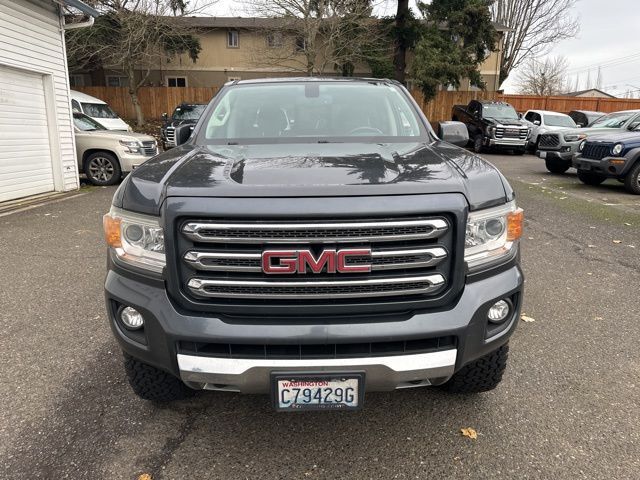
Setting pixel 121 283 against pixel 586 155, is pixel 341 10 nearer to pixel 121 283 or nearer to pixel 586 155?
pixel 586 155

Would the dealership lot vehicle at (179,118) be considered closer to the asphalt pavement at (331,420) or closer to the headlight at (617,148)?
the headlight at (617,148)

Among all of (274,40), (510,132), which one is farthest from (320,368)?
(274,40)

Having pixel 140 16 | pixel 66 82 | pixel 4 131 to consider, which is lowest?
pixel 4 131

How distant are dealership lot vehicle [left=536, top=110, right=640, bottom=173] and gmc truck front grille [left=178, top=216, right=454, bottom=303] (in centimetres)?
1092

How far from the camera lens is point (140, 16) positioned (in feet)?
67.7

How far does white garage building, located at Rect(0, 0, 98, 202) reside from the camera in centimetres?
882

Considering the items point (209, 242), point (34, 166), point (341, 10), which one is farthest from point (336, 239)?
point (341, 10)

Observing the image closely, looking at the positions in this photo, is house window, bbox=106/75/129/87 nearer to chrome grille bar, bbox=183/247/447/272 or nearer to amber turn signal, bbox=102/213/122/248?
amber turn signal, bbox=102/213/122/248

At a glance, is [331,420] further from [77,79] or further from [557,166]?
[77,79]

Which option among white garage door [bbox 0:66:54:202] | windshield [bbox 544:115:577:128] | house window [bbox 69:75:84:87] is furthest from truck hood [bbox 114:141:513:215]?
house window [bbox 69:75:84:87]

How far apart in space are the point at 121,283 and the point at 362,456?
1437 millimetres

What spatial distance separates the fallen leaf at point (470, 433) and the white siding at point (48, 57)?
949 cm

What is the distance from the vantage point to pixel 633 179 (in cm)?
998

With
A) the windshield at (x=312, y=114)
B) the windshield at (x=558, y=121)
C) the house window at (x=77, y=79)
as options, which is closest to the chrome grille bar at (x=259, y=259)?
the windshield at (x=312, y=114)
